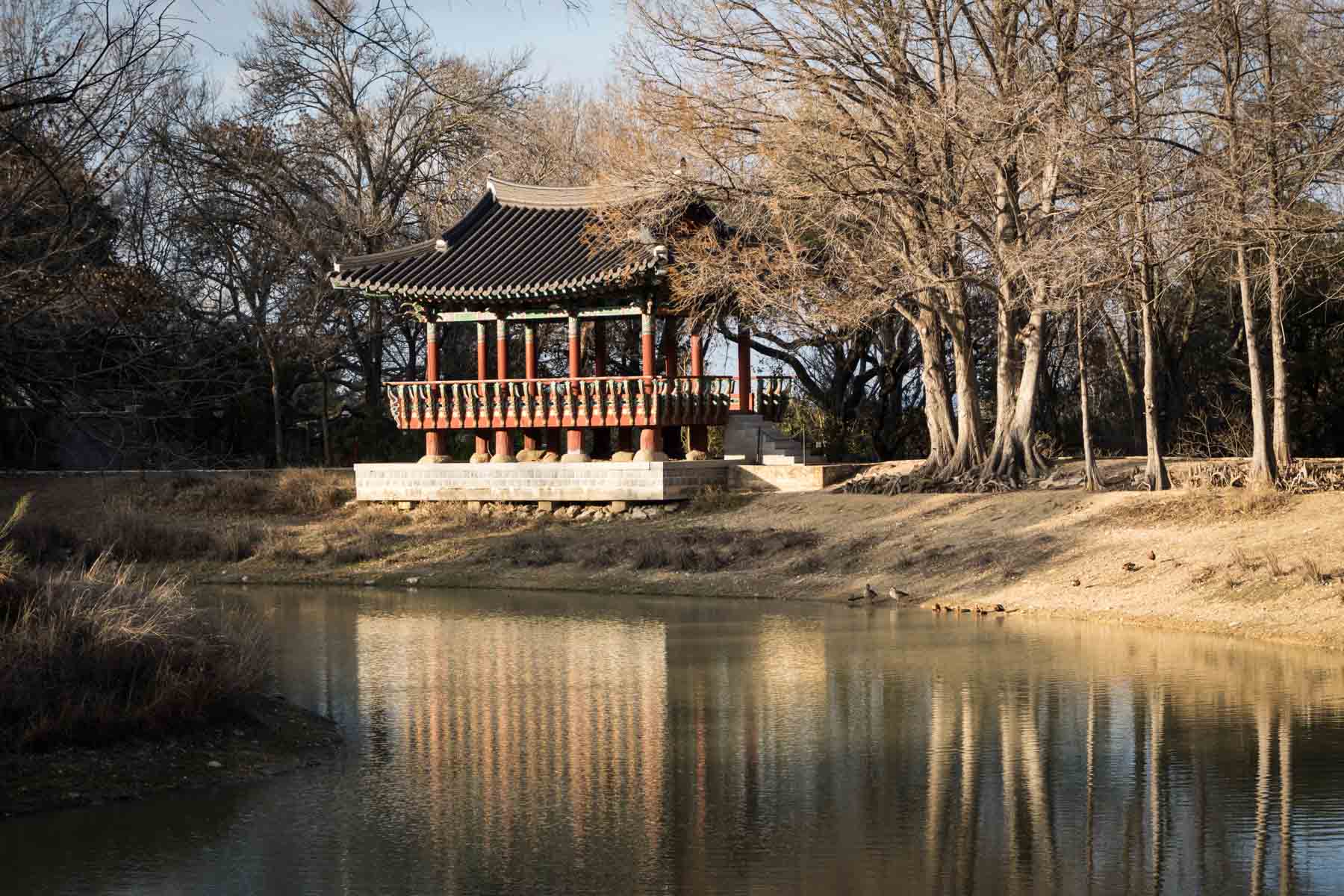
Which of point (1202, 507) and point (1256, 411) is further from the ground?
point (1256, 411)

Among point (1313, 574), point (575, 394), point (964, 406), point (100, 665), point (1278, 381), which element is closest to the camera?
point (100, 665)

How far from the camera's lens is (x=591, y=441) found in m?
32.3

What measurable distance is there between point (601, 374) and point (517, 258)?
321 centimetres

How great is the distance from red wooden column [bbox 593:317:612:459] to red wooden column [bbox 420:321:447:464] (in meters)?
3.27

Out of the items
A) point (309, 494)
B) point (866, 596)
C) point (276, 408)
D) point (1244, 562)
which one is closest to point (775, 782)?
point (1244, 562)

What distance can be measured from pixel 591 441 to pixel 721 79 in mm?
8265

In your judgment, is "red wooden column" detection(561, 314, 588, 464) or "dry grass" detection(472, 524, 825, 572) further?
"red wooden column" detection(561, 314, 588, 464)

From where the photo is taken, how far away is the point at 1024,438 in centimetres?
2788

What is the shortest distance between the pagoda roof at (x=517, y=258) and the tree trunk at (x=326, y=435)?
842 centimetres

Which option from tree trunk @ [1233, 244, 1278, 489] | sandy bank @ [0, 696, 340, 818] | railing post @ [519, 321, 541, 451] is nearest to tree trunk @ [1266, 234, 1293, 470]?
tree trunk @ [1233, 244, 1278, 489]

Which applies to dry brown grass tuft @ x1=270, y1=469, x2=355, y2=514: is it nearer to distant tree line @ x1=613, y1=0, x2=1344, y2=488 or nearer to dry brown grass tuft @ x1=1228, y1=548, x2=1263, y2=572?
distant tree line @ x1=613, y1=0, x2=1344, y2=488

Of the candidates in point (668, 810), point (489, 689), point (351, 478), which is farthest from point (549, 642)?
point (351, 478)

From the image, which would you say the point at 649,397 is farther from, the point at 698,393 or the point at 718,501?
the point at 718,501

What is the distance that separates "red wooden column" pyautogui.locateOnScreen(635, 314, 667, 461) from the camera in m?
30.6
